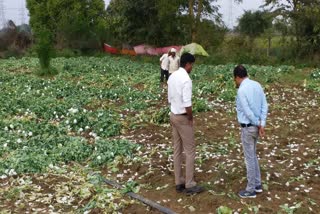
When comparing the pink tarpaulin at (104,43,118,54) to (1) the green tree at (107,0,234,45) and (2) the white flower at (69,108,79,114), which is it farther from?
(2) the white flower at (69,108,79,114)

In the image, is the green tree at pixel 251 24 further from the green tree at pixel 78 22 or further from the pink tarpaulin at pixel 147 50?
the green tree at pixel 78 22

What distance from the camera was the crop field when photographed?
249 inches

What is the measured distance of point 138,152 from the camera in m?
8.48

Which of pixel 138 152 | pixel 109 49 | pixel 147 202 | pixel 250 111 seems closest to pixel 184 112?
pixel 250 111

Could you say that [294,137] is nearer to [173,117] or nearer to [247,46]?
[173,117]

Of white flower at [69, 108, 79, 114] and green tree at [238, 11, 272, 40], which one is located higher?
green tree at [238, 11, 272, 40]

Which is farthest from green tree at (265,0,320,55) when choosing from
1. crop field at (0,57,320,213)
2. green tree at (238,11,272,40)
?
green tree at (238,11,272,40)

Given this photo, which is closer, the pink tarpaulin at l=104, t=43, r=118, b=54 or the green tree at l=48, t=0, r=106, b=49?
the pink tarpaulin at l=104, t=43, r=118, b=54

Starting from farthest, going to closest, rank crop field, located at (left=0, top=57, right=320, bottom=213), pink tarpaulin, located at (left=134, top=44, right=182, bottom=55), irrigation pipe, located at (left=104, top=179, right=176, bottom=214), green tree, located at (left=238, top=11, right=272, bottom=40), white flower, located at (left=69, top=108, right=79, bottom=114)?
green tree, located at (left=238, top=11, right=272, bottom=40)
pink tarpaulin, located at (left=134, top=44, right=182, bottom=55)
white flower, located at (left=69, top=108, right=79, bottom=114)
crop field, located at (left=0, top=57, right=320, bottom=213)
irrigation pipe, located at (left=104, top=179, right=176, bottom=214)

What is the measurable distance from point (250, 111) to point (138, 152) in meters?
3.19

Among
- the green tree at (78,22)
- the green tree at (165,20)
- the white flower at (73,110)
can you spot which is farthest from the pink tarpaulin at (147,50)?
the white flower at (73,110)

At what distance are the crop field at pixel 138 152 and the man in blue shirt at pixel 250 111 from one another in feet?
2.09

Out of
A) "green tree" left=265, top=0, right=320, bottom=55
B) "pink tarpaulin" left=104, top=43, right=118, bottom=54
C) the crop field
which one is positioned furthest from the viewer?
"pink tarpaulin" left=104, top=43, right=118, bottom=54

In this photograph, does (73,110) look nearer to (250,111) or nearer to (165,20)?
(250,111)
